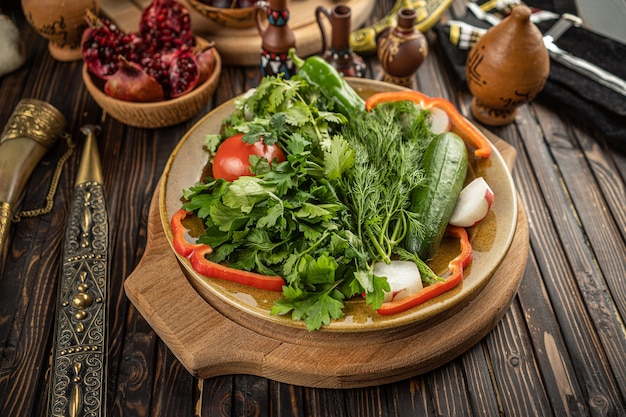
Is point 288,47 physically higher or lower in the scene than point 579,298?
higher

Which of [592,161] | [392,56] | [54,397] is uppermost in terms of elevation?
[392,56]

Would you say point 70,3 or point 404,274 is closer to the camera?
point 404,274

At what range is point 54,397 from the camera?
119 cm

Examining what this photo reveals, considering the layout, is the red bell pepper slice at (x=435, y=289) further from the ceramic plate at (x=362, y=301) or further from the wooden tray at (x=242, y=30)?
the wooden tray at (x=242, y=30)

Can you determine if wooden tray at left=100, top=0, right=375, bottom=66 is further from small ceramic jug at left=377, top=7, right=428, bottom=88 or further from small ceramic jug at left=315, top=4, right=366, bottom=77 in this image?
small ceramic jug at left=377, top=7, right=428, bottom=88

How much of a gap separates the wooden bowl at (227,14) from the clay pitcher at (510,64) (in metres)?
0.81

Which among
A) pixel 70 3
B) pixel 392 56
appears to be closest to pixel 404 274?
pixel 392 56

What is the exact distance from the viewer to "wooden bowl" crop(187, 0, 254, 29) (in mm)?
2076

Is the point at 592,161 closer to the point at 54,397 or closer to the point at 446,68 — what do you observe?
the point at 446,68

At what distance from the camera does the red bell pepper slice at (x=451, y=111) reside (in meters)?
1.56

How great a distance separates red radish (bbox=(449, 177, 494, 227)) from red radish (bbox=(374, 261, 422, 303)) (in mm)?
180

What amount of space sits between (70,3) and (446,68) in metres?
1.37

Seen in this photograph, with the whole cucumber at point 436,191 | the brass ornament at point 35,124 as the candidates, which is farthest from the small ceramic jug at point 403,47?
the brass ornament at point 35,124

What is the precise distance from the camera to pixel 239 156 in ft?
4.66
